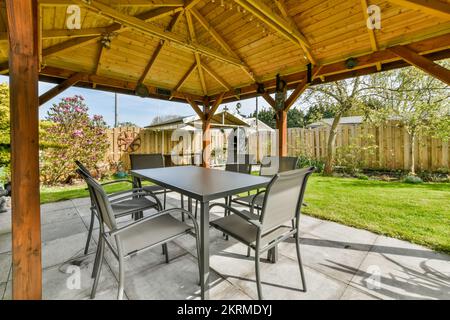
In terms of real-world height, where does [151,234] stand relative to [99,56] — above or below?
below

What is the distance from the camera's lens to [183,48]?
3672mm

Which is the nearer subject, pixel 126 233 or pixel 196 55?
pixel 126 233

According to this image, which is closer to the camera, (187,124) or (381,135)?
(381,135)

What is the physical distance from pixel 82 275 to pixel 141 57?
4211 millimetres

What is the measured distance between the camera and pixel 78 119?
6246 mm

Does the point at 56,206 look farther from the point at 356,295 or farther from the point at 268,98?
the point at 268,98

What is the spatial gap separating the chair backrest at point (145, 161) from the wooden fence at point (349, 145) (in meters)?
4.28

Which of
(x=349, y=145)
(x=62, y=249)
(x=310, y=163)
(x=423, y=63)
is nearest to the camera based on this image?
(x=62, y=249)

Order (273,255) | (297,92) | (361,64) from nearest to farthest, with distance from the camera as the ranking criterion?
(273,255), (361,64), (297,92)

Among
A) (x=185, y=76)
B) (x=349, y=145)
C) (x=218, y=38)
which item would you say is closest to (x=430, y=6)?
(x=218, y=38)

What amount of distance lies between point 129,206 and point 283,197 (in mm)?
1736

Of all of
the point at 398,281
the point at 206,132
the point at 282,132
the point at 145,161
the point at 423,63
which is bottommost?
the point at 398,281

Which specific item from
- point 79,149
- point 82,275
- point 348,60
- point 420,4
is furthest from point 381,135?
point 79,149
